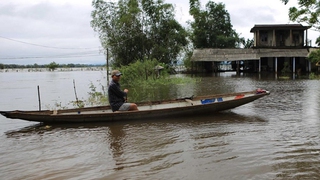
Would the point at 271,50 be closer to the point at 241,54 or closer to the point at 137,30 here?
the point at 241,54

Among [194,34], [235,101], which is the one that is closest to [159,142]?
[235,101]

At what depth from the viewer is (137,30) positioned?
103 feet

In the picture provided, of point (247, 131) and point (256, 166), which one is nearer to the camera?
point (256, 166)

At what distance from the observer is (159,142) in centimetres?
616

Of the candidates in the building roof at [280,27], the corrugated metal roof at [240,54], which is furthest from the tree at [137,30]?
the building roof at [280,27]

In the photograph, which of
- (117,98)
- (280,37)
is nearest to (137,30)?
(280,37)

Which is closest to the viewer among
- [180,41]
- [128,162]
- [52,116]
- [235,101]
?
[128,162]

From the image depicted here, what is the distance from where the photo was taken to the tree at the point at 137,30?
30906mm

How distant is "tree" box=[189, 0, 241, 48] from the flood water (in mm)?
33475

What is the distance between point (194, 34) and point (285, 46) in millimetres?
13403

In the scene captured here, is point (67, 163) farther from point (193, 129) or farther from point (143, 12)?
point (143, 12)

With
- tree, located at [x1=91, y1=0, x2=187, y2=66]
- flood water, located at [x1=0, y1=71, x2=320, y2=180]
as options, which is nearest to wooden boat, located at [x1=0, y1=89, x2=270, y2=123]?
flood water, located at [x1=0, y1=71, x2=320, y2=180]

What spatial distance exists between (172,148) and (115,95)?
2.79m

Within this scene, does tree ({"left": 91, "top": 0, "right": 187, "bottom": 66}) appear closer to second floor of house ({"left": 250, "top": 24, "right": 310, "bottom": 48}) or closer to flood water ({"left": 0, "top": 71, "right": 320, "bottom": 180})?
second floor of house ({"left": 250, "top": 24, "right": 310, "bottom": 48})
